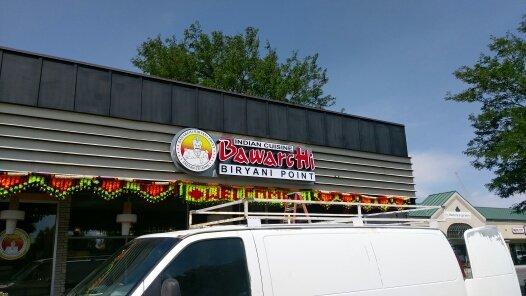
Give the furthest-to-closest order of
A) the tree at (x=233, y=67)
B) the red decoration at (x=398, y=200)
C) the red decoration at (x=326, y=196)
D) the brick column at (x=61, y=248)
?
1. the tree at (x=233, y=67)
2. the red decoration at (x=398, y=200)
3. the red decoration at (x=326, y=196)
4. the brick column at (x=61, y=248)

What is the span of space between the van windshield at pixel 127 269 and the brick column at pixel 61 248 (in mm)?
7942

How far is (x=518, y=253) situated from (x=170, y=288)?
54335 millimetres

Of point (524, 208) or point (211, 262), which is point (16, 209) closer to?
point (211, 262)

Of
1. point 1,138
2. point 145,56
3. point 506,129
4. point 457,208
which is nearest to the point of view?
point 1,138

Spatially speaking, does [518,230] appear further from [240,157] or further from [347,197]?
[240,157]

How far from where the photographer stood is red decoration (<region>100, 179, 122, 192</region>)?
11.6 metres

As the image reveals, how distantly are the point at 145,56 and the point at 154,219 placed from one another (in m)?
26.0

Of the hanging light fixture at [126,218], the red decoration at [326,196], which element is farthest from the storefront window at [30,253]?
the red decoration at [326,196]

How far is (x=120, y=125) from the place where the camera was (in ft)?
40.3

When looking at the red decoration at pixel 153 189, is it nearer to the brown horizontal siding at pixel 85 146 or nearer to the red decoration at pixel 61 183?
the brown horizontal siding at pixel 85 146

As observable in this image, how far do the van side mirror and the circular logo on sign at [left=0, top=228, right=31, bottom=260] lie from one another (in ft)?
30.8

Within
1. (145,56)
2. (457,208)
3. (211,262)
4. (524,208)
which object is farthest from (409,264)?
(457,208)

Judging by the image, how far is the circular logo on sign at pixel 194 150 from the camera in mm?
12734

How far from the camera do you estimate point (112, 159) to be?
11938mm
